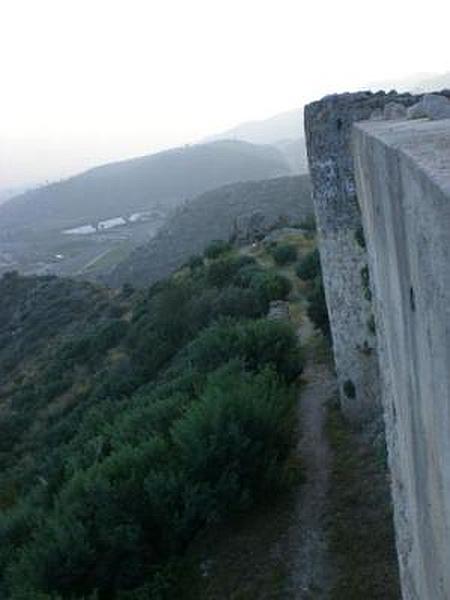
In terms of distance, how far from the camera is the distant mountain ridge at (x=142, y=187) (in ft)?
453

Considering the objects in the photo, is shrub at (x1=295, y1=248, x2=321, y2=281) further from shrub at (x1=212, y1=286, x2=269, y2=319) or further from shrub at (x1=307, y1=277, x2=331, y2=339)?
shrub at (x1=307, y1=277, x2=331, y2=339)

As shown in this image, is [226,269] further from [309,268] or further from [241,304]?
[241,304]

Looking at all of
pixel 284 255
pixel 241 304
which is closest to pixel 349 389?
pixel 241 304

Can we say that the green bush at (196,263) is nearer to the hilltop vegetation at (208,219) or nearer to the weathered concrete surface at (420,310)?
the hilltop vegetation at (208,219)

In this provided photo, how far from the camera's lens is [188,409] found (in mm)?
9102

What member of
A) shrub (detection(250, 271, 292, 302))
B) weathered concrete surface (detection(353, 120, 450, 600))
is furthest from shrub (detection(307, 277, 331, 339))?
weathered concrete surface (detection(353, 120, 450, 600))

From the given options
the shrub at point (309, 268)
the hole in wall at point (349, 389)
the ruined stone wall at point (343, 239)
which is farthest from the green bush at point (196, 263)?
the ruined stone wall at point (343, 239)

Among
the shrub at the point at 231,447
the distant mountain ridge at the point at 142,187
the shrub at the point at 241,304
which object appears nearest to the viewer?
the shrub at the point at 231,447

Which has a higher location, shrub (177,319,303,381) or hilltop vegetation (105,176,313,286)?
shrub (177,319,303,381)

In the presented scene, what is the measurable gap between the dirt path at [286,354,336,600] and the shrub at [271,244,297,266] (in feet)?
38.0

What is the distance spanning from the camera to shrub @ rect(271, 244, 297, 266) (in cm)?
2292

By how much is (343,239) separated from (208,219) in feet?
203

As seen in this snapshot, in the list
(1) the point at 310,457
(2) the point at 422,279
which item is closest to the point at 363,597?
(1) the point at 310,457

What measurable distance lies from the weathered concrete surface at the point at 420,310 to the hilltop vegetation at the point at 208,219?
46177 millimetres
